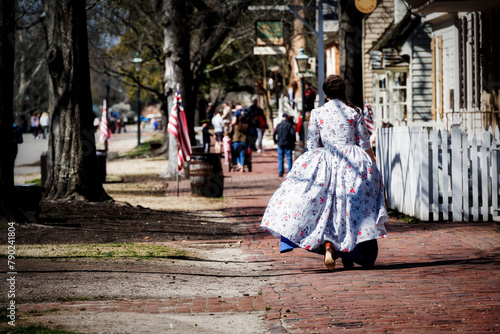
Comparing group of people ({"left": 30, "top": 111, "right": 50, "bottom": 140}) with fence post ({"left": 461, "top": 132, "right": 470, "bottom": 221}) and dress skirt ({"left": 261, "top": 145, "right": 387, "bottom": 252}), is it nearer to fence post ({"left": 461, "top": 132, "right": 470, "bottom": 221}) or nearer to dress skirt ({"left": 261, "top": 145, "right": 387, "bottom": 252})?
fence post ({"left": 461, "top": 132, "right": 470, "bottom": 221})

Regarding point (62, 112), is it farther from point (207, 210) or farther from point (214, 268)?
point (214, 268)

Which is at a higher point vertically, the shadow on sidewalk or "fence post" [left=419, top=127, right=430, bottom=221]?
"fence post" [left=419, top=127, right=430, bottom=221]

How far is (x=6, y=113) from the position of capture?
1064 cm

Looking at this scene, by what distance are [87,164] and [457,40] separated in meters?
9.20

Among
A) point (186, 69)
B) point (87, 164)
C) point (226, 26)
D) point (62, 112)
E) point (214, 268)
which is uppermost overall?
point (226, 26)

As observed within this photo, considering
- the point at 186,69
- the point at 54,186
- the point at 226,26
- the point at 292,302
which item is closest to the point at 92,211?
the point at 54,186

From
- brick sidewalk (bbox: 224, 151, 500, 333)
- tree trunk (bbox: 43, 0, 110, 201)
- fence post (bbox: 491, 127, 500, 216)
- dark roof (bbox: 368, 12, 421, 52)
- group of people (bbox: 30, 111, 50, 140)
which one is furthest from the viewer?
group of people (bbox: 30, 111, 50, 140)

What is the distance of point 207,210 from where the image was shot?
14750mm

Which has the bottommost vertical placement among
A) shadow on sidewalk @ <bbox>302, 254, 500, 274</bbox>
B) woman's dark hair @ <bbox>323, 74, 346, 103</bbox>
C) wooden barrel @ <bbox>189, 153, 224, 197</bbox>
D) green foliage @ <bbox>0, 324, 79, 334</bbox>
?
shadow on sidewalk @ <bbox>302, 254, 500, 274</bbox>

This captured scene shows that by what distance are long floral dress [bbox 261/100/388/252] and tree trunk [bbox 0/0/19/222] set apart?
4525 mm

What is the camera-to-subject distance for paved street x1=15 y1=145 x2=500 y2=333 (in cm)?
564

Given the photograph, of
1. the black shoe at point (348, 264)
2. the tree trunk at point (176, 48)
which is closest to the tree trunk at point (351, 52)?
the tree trunk at point (176, 48)

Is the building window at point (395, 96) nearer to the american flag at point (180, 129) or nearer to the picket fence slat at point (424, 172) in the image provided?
the american flag at point (180, 129)

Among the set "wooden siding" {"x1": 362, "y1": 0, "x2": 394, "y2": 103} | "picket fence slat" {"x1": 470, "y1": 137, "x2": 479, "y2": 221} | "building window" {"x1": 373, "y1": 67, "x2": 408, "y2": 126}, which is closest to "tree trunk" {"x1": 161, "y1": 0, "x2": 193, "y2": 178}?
"building window" {"x1": 373, "y1": 67, "x2": 408, "y2": 126}
